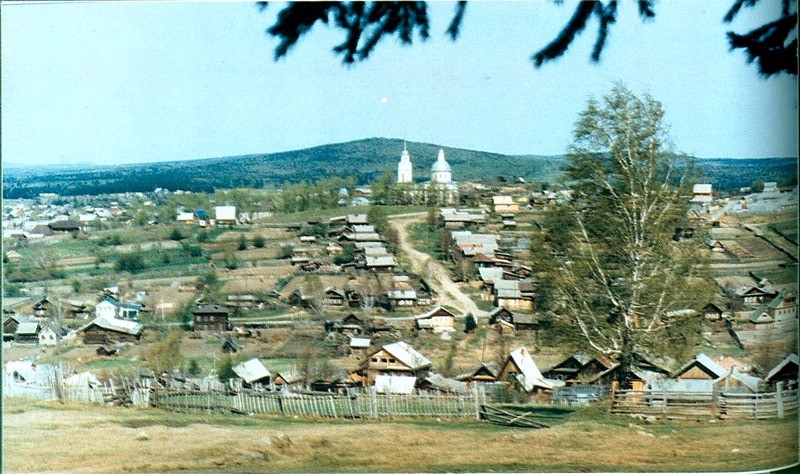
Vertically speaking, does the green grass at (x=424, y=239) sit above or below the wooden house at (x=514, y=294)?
above

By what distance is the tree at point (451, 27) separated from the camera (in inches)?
309

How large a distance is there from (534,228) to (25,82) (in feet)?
14.7

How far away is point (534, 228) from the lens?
8336mm

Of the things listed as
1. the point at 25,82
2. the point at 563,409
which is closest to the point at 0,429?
the point at 25,82

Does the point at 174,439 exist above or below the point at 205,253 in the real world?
below

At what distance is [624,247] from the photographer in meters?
8.24

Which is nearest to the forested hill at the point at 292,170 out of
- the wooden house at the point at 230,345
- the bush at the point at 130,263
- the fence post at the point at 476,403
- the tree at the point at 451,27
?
the bush at the point at 130,263

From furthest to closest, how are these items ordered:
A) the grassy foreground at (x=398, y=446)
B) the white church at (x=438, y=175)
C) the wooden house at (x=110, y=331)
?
the wooden house at (x=110, y=331)
the white church at (x=438, y=175)
the grassy foreground at (x=398, y=446)

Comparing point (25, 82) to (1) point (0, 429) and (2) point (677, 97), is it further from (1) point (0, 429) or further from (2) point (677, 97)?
(2) point (677, 97)

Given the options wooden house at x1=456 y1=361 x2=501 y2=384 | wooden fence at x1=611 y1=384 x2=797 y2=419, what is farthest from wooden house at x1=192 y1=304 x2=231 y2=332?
wooden fence at x1=611 y1=384 x2=797 y2=419

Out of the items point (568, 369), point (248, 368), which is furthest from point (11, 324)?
point (568, 369)

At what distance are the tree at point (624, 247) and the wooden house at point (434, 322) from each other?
829 mm

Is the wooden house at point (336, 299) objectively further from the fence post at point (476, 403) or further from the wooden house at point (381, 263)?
the fence post at point (476, 403)

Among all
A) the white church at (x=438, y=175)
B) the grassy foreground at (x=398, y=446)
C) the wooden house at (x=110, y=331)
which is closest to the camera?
the grassy foreground at (x=398, y=446)
